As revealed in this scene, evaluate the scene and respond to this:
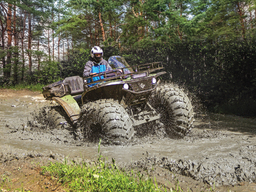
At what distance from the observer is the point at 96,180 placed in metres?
2.20

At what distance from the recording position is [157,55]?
9.90m

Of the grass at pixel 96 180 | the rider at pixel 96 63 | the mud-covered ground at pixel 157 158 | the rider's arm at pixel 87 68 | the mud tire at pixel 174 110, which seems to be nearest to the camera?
the grass at pixel 96 180

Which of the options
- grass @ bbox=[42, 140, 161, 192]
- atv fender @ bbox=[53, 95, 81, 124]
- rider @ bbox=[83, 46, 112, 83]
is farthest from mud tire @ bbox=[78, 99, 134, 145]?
rider @ bbox=[83, 46, 112, 83]

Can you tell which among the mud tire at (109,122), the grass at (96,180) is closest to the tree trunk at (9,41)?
the mud tire at (109,122)

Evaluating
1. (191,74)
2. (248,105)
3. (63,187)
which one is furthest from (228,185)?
(191,74)

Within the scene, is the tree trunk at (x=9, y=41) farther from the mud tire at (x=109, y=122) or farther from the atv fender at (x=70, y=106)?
the mud tire at (x=109, y=122)

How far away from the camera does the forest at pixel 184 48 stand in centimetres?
779

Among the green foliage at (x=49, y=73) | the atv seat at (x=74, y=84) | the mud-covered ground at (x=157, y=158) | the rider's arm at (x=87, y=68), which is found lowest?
the mud-covered ground at (x=157, y=158)

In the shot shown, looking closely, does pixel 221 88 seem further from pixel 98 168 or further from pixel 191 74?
pixel 98 168

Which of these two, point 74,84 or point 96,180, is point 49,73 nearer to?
point 74,84

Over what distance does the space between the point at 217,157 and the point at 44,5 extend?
23821 mm

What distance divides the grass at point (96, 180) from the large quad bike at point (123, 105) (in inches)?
45.0

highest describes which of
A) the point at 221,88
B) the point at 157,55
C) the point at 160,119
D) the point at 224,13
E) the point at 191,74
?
the point at 224,13

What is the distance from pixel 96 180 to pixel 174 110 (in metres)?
2.54
